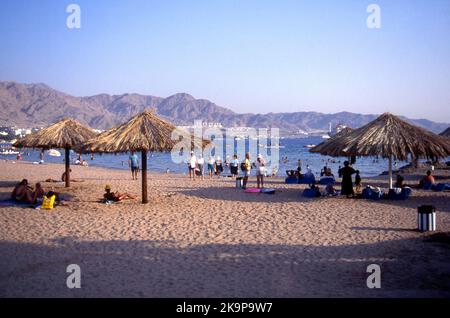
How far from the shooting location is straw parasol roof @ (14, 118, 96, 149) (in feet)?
42.5

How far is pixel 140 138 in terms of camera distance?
10.4 meters

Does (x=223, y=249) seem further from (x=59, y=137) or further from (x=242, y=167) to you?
(x=242, y=167)

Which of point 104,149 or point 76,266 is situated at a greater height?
point 104,149

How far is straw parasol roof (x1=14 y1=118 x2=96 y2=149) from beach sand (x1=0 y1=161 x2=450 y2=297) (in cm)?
301

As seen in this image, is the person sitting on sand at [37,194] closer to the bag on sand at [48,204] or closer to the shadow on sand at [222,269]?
the bag on sand at [48,204]

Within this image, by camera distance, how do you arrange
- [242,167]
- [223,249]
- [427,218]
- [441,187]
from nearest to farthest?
[223,249] → [427,218] → [441,187] → [242,167]

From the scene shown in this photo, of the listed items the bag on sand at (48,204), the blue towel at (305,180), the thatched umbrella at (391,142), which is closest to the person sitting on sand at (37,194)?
the bag on sand at (48,204)

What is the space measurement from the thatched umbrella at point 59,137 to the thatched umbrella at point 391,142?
27.3 ft

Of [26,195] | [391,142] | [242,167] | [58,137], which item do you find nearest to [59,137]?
[58,137]

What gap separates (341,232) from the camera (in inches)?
307

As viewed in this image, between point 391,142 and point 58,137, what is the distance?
34.6ft
